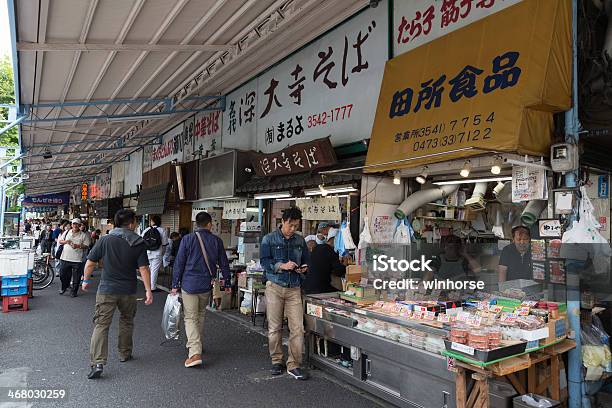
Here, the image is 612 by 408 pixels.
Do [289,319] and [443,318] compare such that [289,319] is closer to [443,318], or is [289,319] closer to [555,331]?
[443,318]

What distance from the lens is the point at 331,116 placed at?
373 inches

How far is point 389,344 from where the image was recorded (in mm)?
5160

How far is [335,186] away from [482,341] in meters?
5.11

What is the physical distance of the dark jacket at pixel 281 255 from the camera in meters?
6.28

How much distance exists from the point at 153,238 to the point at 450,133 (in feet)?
35.6

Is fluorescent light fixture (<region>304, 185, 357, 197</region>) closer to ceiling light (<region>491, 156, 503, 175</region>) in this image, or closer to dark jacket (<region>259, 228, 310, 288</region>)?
dark jacket (<region>259, 228, 310, 288</region>)

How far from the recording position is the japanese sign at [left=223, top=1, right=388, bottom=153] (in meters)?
8.46

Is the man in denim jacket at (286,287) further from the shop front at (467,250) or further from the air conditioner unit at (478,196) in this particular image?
the air conditioner unit at (478,196)

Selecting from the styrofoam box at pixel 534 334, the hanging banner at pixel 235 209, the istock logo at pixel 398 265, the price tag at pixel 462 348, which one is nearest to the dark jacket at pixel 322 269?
the istock logo at pixel 398 265

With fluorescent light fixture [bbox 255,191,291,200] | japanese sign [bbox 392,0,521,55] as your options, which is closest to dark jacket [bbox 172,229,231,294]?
fluorescent light fixture [bbox 255,191,291,200]

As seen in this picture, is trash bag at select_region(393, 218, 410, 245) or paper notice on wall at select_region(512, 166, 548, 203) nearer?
paper notice on wall at select_region(512, 166, 548, 203)

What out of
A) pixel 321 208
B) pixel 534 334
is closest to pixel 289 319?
pixel 534 334

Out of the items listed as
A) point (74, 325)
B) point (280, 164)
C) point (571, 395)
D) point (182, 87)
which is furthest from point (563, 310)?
point (182, 87)
